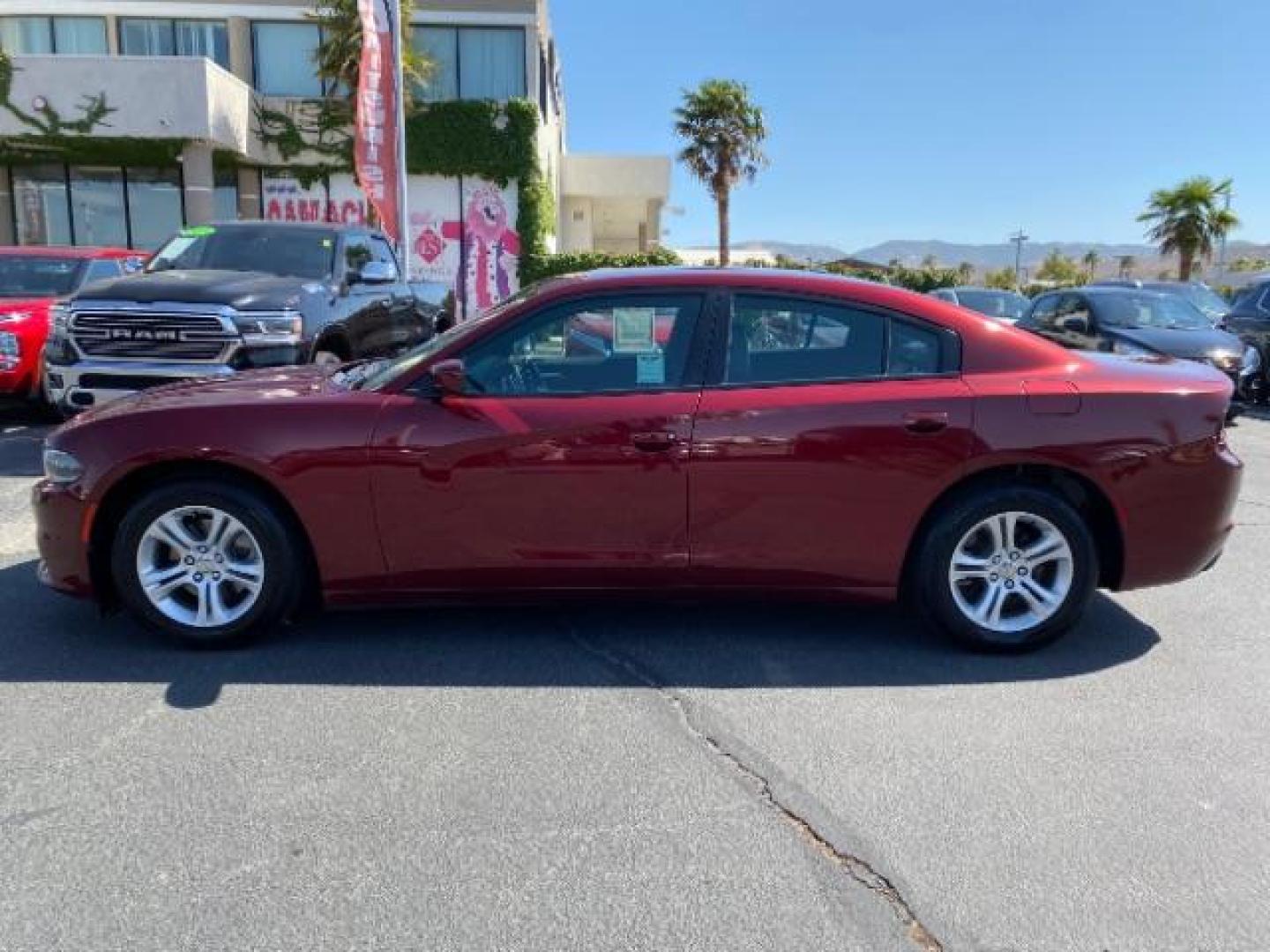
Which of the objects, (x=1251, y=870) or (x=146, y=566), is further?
(x=146, y=566)

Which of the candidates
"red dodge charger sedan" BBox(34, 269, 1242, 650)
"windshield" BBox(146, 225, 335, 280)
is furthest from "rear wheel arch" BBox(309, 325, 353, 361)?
"red dodge charger sedan" BBox(34, 269, 1242, 650)

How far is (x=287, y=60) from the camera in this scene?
23953mm

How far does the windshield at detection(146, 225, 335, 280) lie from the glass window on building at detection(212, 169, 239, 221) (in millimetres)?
15468

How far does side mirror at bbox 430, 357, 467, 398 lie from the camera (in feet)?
13.0

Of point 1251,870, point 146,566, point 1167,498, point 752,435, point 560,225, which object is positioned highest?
point 560,225

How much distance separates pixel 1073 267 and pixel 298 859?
273 ft

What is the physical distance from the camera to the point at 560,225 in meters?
31.6

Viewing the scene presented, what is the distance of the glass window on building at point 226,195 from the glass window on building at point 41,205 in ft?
10.3

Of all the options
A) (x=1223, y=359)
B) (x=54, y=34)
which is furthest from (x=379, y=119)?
(x=54, y=34)

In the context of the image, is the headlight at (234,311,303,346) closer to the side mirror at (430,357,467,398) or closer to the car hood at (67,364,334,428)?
the car hood at (67,364,334,428)

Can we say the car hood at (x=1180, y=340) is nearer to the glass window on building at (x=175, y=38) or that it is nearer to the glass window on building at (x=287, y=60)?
the glass window on building at (x=287, y=60)

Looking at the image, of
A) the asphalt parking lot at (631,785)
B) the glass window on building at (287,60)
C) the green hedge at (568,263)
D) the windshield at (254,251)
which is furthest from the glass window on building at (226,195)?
the asphalt parking lot at (631,785)

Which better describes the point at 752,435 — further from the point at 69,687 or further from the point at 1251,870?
the point at 69,687

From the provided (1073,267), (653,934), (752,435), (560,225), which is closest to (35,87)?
(560,225)
